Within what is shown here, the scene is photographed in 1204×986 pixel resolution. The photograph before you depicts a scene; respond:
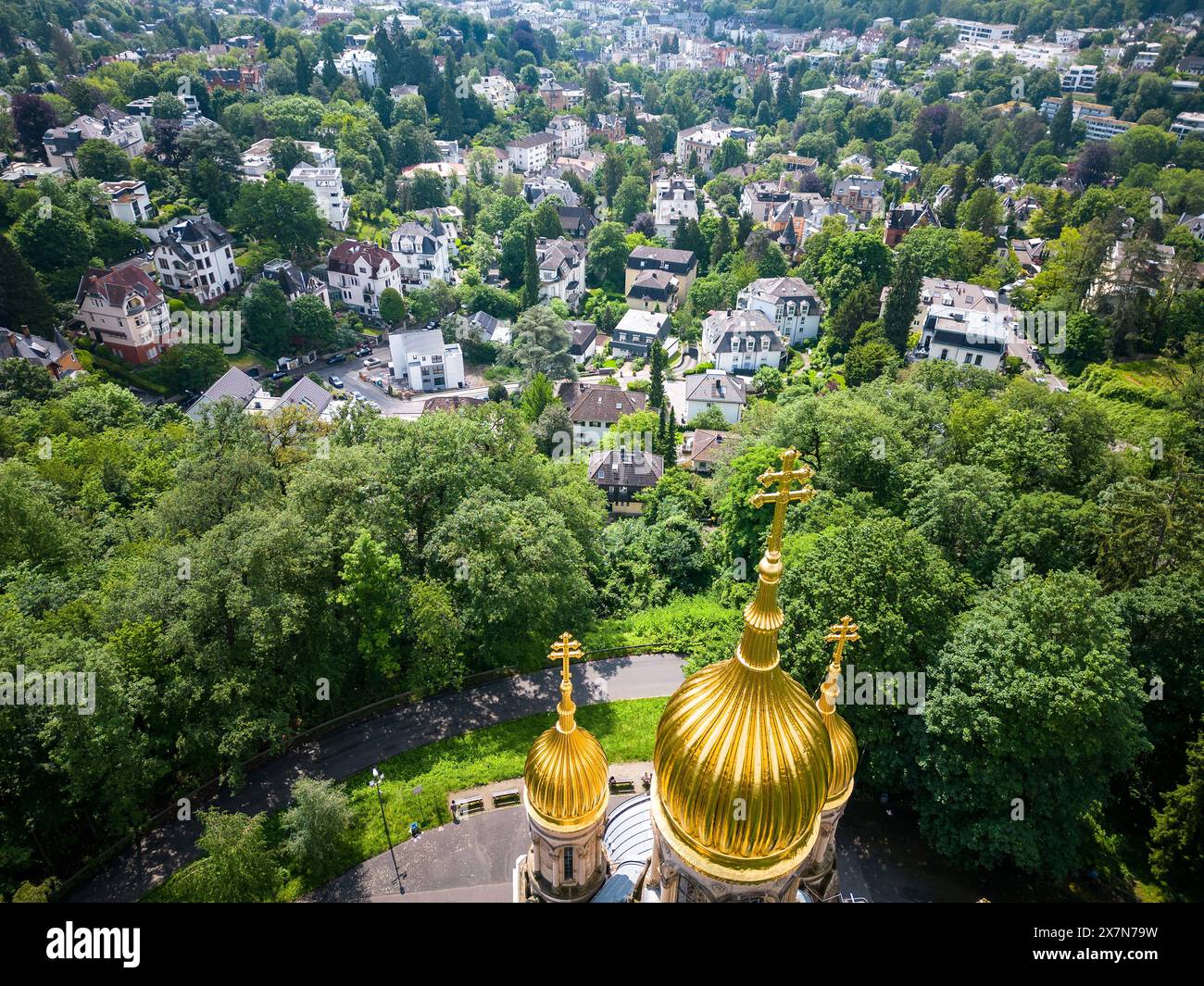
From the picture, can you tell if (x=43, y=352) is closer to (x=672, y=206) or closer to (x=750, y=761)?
(x=750, y=761)

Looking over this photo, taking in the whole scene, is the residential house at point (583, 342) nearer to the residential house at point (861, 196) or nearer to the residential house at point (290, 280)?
the residential house at point (290, 280)

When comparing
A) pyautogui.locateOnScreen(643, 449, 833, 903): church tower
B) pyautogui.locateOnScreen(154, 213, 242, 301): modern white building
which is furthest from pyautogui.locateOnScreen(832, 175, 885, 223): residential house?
pyautogui.locateOnScreen(643, 449, 833, 903): church tower

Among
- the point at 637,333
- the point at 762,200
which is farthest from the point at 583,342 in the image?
the point at 762,200

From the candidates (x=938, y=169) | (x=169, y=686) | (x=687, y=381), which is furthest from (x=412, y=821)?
(x=938, y=169)

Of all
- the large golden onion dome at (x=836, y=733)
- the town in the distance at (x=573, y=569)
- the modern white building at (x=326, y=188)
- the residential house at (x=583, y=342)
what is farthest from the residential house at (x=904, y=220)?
the large golden onion dome at (x=836, y=733)

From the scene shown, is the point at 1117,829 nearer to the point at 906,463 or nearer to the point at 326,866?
the point at 906,463

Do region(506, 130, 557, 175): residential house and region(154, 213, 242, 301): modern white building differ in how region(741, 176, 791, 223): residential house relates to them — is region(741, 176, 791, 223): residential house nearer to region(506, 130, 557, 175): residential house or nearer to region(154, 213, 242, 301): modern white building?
region(506, 130, 557, 175): residential house
